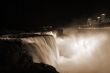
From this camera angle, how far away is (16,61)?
12656 mm

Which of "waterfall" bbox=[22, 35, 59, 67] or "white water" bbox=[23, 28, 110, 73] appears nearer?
"waterfall" bbox=[22, 35, 59, 67]

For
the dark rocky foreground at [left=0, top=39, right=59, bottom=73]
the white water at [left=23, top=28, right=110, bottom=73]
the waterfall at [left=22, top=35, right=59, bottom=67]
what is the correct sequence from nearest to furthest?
the dark rocky foreground at [left=0, top=39, right=59, bottom=73], the waterfall at [left=22, top=35, right=59, bottom=67], the white water at [left=23, top=28, right=110, bottom=73]

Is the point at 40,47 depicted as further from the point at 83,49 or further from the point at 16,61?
the point at 83,49

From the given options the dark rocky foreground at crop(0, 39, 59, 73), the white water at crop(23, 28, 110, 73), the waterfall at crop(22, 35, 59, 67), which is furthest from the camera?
the white water at crop(23, 28, 110, 73)

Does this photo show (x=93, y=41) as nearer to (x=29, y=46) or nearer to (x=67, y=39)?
(x=67, y=39)

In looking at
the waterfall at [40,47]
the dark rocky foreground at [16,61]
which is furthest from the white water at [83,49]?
the dark rocky foreground at [16,61]

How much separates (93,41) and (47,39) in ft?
31.0

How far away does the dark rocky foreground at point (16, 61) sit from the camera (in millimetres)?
10797

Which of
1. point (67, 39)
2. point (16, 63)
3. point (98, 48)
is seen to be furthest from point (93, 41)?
point (16, 63)

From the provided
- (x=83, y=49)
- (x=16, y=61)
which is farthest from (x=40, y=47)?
(x=83, y=49)

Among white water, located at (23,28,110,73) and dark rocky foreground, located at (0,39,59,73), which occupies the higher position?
dark rocky foreground, located at (0,39,59,73)

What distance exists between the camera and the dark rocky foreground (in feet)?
35.4

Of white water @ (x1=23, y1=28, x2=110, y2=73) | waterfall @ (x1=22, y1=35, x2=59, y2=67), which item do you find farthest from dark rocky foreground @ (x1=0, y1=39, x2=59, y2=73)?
white water @ (x1=23, y1=28, x2=110, y2=73)

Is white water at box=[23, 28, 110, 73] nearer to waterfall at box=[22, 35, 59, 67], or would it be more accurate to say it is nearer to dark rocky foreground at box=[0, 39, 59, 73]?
waterfall at box=[22, 35, 59, 67]
